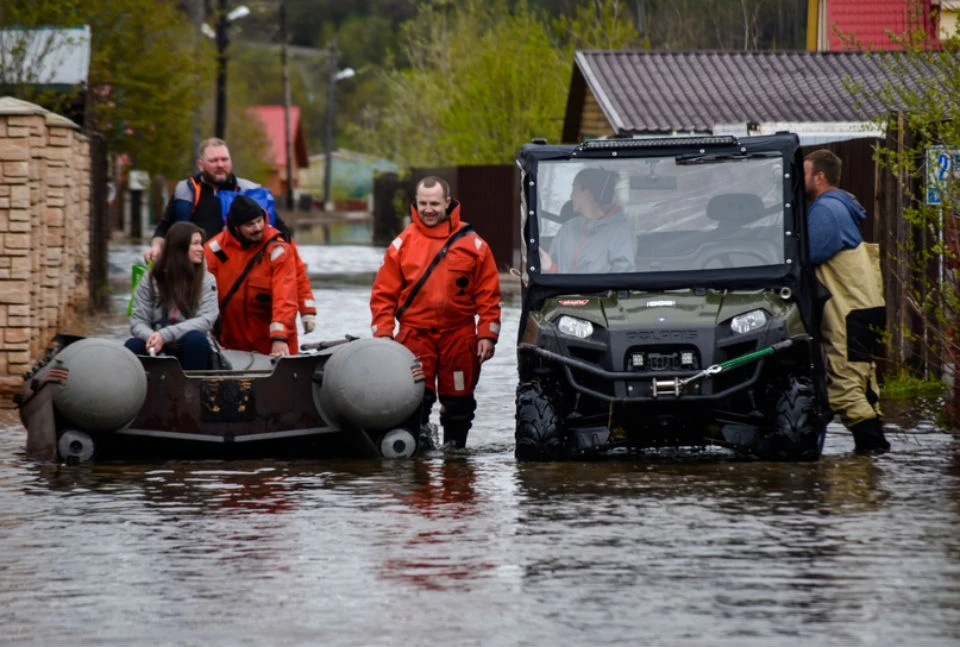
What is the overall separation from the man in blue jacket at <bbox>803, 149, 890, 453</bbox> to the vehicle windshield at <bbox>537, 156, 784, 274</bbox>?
1.17 ft

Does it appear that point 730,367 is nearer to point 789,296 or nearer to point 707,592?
point 789,296

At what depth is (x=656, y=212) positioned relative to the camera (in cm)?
1272

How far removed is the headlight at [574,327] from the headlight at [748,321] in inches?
30.5

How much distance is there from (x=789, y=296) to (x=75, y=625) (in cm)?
578

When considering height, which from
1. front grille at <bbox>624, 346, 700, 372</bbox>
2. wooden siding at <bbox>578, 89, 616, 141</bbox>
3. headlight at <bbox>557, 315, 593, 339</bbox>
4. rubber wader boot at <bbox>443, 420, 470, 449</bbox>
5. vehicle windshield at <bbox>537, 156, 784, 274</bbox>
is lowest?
rubber wader boot at <bbox>443, 420, 470, 449</bbox>

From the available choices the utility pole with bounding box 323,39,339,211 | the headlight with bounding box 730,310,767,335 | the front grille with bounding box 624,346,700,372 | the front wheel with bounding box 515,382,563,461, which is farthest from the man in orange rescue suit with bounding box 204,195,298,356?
the utility pole with bounding box 323,39,339,211

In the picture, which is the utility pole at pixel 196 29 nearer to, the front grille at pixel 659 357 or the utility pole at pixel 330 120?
the front grille at pixel 659 357

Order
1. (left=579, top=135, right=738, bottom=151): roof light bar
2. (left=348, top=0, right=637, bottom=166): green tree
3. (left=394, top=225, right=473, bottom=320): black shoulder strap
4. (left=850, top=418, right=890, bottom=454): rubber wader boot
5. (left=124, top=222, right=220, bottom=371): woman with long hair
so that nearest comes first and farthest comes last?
(left=850, top=418, right=890, bottom=454): rubber wader boot
(left=579, top=135, right=738, bottom=151): roof light bar
(left=124, top=222, right=220, bottom=371): woman with long hair
(left=394, top=225, right=473, bottom=320): black shoulder strap
(left=348, top=0, right=637, bottom=166): green tree

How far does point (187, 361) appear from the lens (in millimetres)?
12852

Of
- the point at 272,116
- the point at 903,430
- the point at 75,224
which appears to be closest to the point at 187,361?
the point at 903,430

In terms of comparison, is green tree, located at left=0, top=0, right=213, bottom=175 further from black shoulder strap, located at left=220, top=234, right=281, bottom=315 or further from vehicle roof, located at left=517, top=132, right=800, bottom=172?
vehicle roof, located at left=517, top=132, right=800, bottom=172

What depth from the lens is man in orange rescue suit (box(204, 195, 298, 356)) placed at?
13.3 meters

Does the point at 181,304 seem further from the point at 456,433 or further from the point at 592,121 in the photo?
the point at 592,121

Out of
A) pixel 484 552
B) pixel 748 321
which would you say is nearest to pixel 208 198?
pixel 748 321
